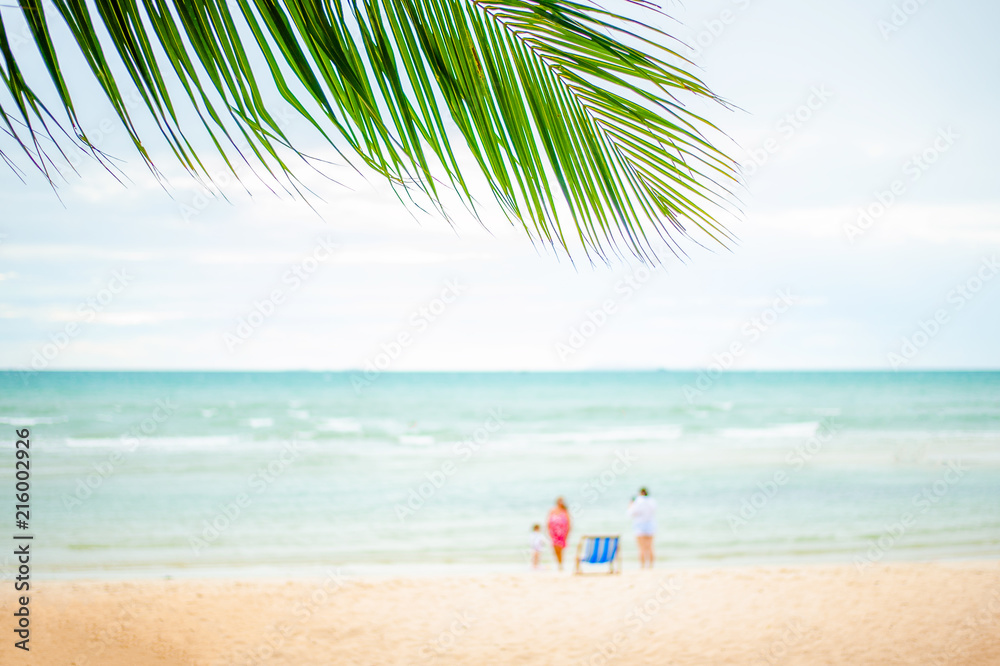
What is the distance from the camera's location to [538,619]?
991cm

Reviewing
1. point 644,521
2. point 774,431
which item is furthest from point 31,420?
point 774,431

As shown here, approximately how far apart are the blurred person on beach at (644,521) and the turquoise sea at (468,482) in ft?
5.94

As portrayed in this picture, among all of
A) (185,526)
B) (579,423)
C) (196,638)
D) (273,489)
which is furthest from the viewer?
(579,423)

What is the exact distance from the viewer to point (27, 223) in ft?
149

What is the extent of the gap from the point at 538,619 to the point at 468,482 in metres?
13.5

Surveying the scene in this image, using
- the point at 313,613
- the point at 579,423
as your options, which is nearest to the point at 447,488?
the point at 313,613

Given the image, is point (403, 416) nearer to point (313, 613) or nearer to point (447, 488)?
point (447, 488)

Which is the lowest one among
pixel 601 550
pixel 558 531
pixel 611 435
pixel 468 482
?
pixel 601 550

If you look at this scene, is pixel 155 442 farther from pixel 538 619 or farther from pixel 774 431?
pixel 774 431

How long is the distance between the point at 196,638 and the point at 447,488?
13206mm

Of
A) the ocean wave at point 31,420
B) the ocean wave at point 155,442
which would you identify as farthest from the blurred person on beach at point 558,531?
the ocean wave at point 31,420

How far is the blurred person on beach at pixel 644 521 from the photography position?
1283cm

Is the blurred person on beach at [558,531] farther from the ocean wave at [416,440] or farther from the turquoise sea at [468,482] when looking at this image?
the ocean wave at [416,440]

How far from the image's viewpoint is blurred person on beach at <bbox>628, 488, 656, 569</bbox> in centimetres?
1283
